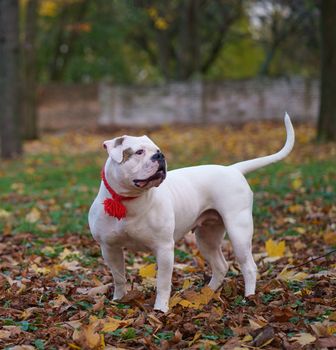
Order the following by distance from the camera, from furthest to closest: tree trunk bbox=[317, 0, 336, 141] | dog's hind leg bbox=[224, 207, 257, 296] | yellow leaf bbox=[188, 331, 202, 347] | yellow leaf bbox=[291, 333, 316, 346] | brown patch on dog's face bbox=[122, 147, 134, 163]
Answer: tree trunk bbox=[317, 0, 336, 141], dog's hind leg bbox=[224, 207, 257, 296], brown patch on dog's face bbox=[122, 147, 134, 163], yellow leaf bbox=[188, 331, 202, 347], yellow leaf bbox=[291, 333, 316, 346]

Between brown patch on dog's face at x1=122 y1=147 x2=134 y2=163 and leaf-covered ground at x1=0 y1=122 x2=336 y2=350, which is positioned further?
brown patch on dog's face at x1=122 y1=147 x2=134 y2=163

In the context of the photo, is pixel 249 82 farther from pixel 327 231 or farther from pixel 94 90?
pixel 327 231

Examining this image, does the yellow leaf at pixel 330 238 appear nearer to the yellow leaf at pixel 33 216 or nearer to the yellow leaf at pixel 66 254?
the yellow leaf at pixel 66 254

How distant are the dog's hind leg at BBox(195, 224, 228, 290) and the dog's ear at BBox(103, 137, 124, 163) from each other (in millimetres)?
1295

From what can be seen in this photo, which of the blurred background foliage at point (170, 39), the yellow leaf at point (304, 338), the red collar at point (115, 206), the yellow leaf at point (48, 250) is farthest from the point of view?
the blurred background foliage at point (170, 39)

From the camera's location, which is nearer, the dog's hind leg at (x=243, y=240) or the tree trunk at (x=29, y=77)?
the dog's hind leg at (x=243, y=240)

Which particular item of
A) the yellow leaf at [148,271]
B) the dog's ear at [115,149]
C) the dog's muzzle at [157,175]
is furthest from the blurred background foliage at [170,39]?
the dog's muzzle at [157,175]

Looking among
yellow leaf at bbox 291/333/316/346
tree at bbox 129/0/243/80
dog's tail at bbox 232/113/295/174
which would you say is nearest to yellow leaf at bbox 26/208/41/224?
dog's tail at bbox 232/113/295/174

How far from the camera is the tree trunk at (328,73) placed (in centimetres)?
1623

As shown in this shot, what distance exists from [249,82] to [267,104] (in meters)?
1.13

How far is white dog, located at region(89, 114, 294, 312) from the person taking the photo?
4316 millimetres

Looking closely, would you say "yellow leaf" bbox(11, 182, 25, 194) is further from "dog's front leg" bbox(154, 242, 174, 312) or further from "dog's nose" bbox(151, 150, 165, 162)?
"dog's nose" bbox(151, 150, 165, 162)

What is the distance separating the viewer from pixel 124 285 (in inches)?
192

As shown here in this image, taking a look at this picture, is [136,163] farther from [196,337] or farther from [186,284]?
[186,284]
